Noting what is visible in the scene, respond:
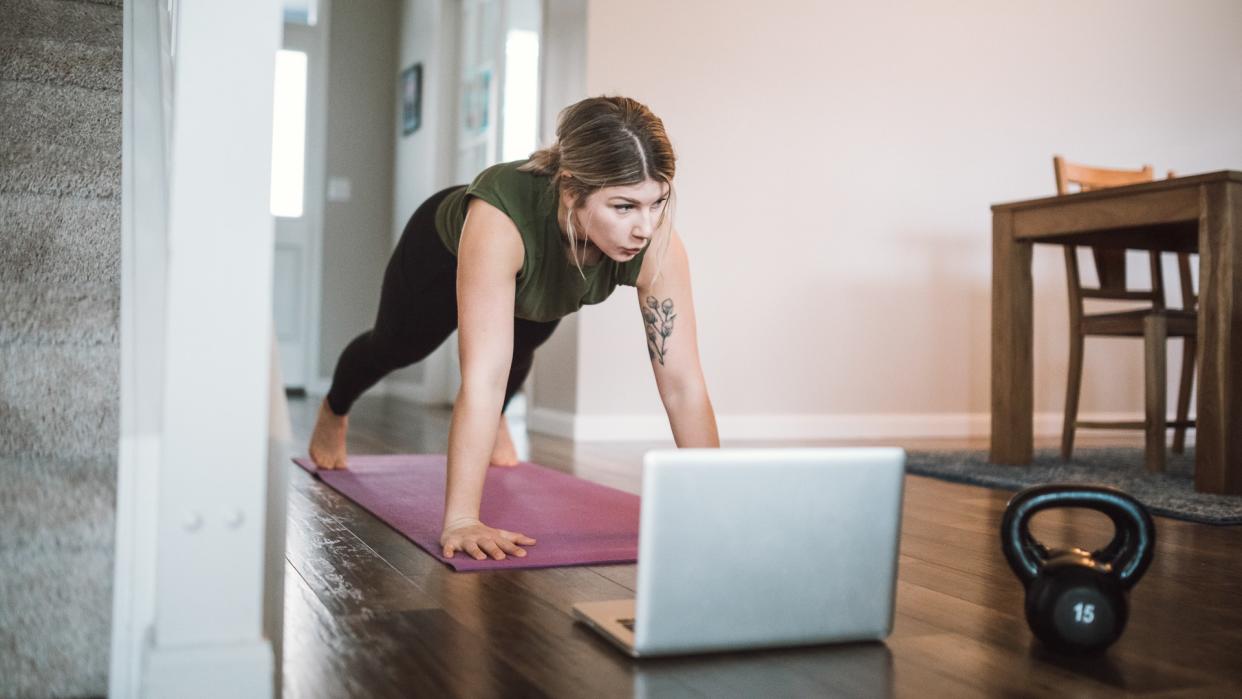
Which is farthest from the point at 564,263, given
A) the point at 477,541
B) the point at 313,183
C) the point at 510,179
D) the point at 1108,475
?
the point at 313,183

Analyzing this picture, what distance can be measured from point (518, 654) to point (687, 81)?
331 centimetres

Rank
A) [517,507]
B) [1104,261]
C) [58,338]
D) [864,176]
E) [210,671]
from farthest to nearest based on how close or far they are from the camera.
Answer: [864,176], [1104,261], [517,507], [58,338], [210,671]

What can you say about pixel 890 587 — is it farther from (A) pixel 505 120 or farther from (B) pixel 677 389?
(A) pixel 505 120

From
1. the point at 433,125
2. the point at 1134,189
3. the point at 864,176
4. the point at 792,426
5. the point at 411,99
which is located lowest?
the point at 792,426

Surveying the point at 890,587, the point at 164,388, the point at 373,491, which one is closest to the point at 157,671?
the point at 164,388

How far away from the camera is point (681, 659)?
3.42ft

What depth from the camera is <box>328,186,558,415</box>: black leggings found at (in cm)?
205

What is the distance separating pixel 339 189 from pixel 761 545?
575cm

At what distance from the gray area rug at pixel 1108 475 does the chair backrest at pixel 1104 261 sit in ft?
1.69

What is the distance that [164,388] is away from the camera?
870 millimetres

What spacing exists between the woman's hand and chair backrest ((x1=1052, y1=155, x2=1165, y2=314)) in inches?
99.1

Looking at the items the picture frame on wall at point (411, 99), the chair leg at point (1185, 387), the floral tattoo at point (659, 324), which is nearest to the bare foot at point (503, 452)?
the floral tattoo at point (659, 324)

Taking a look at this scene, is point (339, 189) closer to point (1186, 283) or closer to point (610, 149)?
point (1186, 283)

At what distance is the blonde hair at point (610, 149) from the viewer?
145 centimetres
